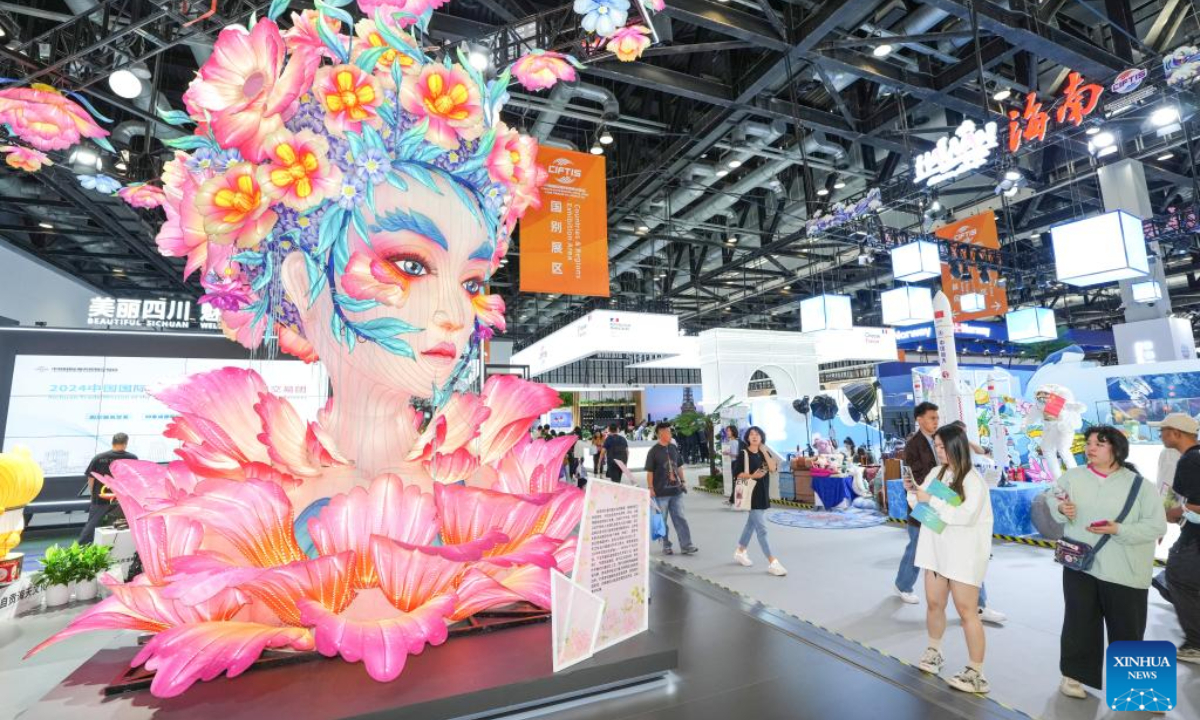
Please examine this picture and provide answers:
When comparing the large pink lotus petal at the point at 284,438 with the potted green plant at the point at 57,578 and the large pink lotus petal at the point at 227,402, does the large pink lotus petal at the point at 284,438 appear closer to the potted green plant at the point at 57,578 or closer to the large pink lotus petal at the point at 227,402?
the large pink lotus petal at the point at 227,402

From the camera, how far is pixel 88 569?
418 centimetres

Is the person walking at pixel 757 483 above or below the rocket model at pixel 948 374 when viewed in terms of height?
below

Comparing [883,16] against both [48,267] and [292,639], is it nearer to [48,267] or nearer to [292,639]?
[292,639]

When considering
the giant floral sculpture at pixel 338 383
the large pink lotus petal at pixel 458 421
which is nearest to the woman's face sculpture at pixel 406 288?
the giant floral sculpture at pixel 338 383

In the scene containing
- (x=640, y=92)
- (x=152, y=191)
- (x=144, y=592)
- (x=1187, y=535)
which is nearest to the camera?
(x=144, y=592)

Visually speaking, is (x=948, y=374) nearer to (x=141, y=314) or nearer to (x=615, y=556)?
(x=615, y=556)

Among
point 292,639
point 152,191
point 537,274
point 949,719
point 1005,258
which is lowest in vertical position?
point 949,719

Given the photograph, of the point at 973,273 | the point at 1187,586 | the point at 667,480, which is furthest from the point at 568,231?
the point at 973,273

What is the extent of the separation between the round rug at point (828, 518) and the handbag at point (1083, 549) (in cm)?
476

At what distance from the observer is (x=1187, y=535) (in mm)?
3070

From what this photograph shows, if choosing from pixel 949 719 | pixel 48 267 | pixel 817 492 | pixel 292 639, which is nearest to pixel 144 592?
pixel 292 639

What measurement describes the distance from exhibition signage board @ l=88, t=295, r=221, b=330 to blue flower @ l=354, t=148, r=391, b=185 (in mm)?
9820

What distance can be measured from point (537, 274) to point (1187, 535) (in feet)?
17.5

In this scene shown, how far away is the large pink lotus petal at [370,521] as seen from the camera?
141 cm
